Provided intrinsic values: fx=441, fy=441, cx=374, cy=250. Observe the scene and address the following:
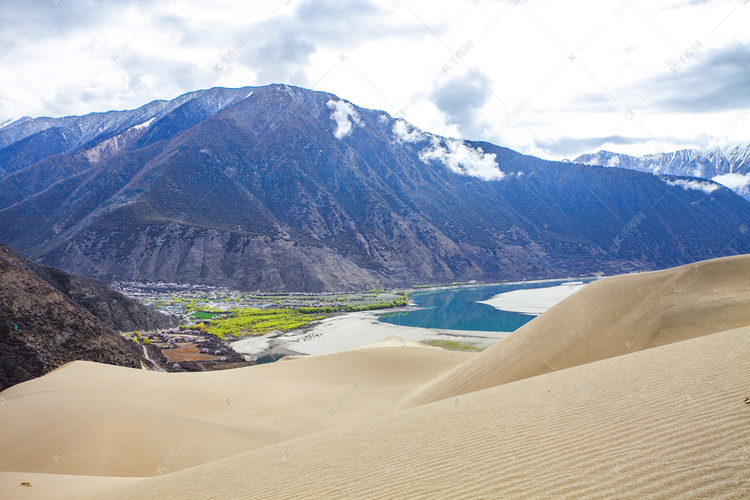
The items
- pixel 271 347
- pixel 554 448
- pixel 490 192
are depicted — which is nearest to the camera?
pixel 554 448

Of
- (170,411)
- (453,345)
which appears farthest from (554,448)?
(453,345)

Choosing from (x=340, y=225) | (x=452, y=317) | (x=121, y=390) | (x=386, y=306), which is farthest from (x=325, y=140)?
(x=121, y=390)

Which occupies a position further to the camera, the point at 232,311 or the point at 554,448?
the point at 232,311

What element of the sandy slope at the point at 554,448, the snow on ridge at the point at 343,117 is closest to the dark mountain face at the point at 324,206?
the snow on ridge at the point at 343,117

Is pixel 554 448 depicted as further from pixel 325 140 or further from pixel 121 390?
pixel 325 140

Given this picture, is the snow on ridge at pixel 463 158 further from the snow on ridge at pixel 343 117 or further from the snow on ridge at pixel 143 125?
the snow on ridge at pixel 143 125

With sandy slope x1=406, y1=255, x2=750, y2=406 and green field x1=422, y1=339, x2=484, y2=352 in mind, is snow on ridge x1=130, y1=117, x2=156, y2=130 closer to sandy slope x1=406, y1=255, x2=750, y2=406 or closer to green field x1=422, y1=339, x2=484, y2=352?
green field x1=422, y1=339, x2=484, y2=352

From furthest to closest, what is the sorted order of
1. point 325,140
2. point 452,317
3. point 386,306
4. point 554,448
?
point 325,140
point 386,306
point 452,317
point 554,448
